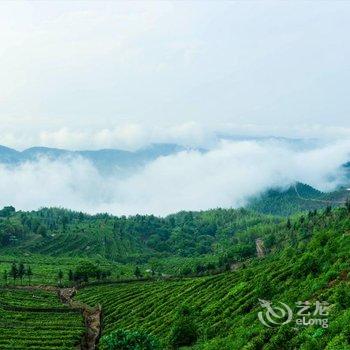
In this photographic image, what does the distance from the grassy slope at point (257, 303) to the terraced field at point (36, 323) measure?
1014cm

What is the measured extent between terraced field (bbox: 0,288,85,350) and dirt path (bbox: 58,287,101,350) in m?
1.86

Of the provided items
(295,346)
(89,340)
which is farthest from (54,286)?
(295,346)

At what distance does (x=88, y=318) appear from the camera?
106 meters

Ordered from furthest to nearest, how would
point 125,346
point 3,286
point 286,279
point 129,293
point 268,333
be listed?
point 3,286, point 129,293, point 286,279, point 125,346, point 268,333

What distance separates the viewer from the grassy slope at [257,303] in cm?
4259

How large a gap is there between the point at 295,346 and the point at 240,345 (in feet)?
31.6

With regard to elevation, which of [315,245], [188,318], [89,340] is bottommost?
[89,340]

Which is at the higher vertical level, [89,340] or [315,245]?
[315,245]

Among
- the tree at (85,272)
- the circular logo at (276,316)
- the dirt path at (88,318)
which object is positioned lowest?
the dirt path at (88,318)

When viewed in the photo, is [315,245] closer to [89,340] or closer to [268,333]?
[268,333]

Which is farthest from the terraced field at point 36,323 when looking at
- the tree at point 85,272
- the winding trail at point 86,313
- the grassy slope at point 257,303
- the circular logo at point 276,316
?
the tree at point 85,272

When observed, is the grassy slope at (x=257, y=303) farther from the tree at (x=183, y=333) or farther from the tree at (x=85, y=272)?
the tree at (x=85, y=272)

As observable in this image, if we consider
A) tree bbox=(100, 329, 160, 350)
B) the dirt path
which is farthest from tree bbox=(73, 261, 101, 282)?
tree bbox=(100, 329, 160, 350)

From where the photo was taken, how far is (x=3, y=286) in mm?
150375
